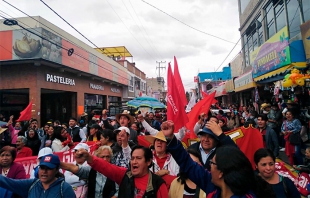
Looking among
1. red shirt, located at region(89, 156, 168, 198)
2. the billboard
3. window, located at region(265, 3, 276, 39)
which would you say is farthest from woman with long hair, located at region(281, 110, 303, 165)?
the billboard

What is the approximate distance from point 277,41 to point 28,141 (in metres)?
9.28

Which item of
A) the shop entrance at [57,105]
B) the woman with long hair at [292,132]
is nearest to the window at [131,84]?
the shop entrance at [57,105]

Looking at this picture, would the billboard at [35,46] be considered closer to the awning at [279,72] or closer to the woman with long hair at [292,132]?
the awning at [279,72]

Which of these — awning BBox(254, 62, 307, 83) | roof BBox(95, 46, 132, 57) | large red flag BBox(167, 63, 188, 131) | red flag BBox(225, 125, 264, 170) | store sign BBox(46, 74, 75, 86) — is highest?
roof BBox(95, 46, 132, 57)

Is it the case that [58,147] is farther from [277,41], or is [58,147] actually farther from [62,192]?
[277,41]

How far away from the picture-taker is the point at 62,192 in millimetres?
2371

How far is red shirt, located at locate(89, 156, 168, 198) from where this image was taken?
2.27 meters

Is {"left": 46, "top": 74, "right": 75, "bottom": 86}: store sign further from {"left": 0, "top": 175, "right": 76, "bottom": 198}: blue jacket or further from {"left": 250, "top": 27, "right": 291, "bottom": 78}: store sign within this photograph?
{"left": 0, "top": 175, "right": 76, "bottom": 198}: blue jacket

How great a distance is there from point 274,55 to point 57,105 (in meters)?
16.9

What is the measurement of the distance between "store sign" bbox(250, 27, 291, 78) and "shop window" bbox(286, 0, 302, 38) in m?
1.05

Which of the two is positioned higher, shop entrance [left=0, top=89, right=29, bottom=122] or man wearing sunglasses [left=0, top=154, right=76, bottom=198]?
shop entrance [left=0, top=89, right=29, bottom=122]

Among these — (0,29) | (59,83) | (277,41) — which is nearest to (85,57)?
(59,83)

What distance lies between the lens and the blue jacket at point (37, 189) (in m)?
2.36

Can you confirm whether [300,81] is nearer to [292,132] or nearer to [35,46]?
[292,132]
